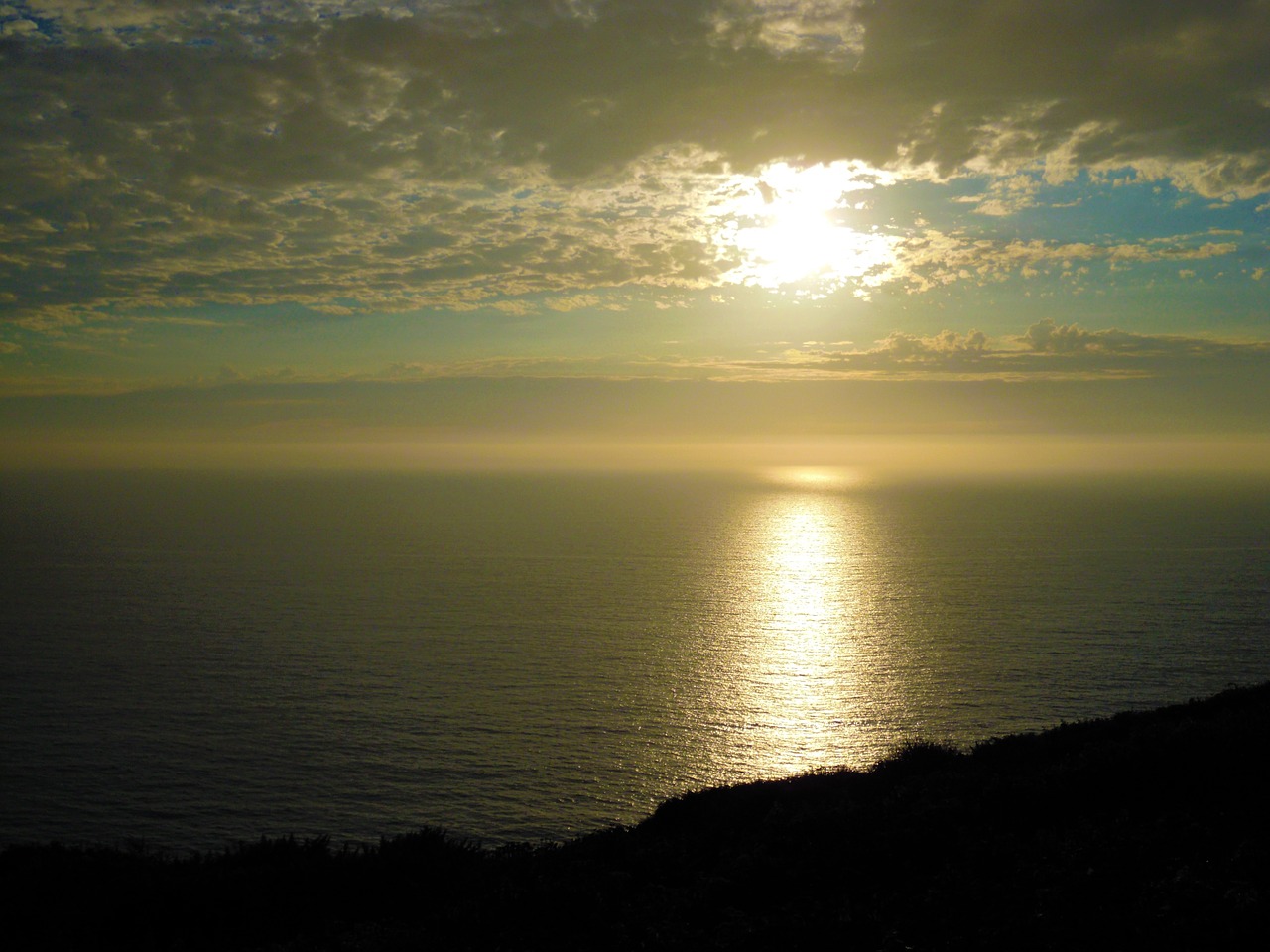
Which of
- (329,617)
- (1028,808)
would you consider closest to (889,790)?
(1028,808)

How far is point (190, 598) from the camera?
92062mm

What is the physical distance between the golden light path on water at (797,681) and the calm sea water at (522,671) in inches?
11.8

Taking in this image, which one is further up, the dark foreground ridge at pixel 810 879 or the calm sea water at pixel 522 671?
the dark foreground ridge at pixel 810 879

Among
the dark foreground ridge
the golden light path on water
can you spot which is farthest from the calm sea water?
the dark foreground ridge

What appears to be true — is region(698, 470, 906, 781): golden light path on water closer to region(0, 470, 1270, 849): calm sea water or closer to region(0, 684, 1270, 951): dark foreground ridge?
region(0, 470, 1270, 849): calm sea water

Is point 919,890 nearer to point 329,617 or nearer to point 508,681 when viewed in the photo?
point 508,681

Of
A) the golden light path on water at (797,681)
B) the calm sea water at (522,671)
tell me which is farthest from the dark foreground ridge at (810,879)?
the golden light path on water at (797,681)

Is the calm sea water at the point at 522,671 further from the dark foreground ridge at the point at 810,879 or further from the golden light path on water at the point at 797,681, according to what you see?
the dark foreground ridge at the point at 810,879

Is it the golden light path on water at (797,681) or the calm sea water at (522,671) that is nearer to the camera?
the calm sea water at (522,671)

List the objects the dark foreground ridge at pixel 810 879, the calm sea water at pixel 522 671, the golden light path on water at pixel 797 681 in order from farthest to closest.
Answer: the golden light path on water at pixel 797 681 → the calm sea water at pixel 522 671 → the dark foreground ridge at pixel 810 879

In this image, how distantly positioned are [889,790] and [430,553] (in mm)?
118406

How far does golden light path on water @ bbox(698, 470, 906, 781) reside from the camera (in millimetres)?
49250

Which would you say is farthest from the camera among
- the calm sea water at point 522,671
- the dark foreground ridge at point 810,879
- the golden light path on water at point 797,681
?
the golden light path on water at point 797,681

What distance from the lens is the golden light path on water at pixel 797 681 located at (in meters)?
49.2
